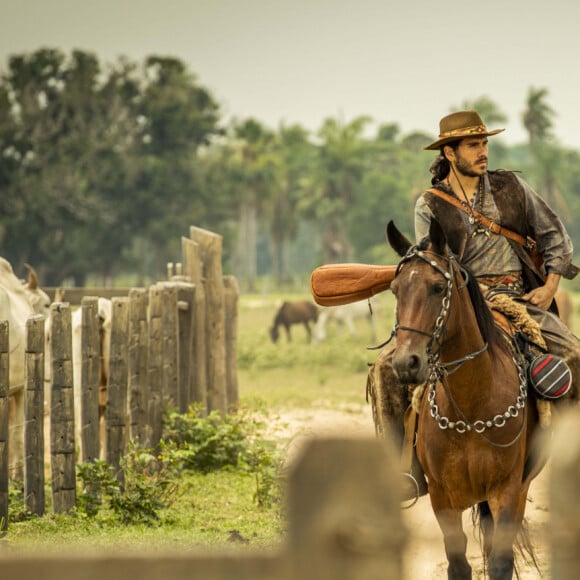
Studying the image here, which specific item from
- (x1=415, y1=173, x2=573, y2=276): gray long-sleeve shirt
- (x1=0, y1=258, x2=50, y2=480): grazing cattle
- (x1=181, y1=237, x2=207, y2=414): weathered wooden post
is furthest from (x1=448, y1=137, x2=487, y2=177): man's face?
(x1=181, y1=237, x2=207, y2=414): weathered wooden post

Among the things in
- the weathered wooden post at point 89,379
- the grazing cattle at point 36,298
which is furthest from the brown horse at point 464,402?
the grazing cattle at point 36,298

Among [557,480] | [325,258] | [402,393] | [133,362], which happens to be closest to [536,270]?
[402,393]

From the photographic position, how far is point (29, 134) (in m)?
61.3

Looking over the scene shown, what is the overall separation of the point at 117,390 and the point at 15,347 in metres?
1.35

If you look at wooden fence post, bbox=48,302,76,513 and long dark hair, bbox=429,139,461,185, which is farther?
wooden fence post, bbox=48,302,76,513

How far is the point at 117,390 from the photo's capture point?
30.5 feet

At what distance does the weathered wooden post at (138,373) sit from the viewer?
9.78 m

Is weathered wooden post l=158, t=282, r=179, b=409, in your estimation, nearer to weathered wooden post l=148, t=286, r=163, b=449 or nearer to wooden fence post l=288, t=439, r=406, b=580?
weathered wooden post l=148, t=286, r=163, b=449

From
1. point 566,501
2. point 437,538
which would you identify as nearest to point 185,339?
point 437,538

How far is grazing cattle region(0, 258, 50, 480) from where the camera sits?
10125mm

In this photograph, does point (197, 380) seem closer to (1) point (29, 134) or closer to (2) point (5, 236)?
(2) point (5, 236)

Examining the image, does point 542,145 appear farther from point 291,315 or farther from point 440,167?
point 440,167

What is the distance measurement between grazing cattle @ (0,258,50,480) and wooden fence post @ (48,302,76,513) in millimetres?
1459

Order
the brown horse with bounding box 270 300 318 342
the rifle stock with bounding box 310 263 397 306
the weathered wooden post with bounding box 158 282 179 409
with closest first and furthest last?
the rifle stock with bounding box 310 263 397 306 < the weathered wooden post with bounding box 158 282 179 409 < the brown horse with bounding box 270 300 318 342
